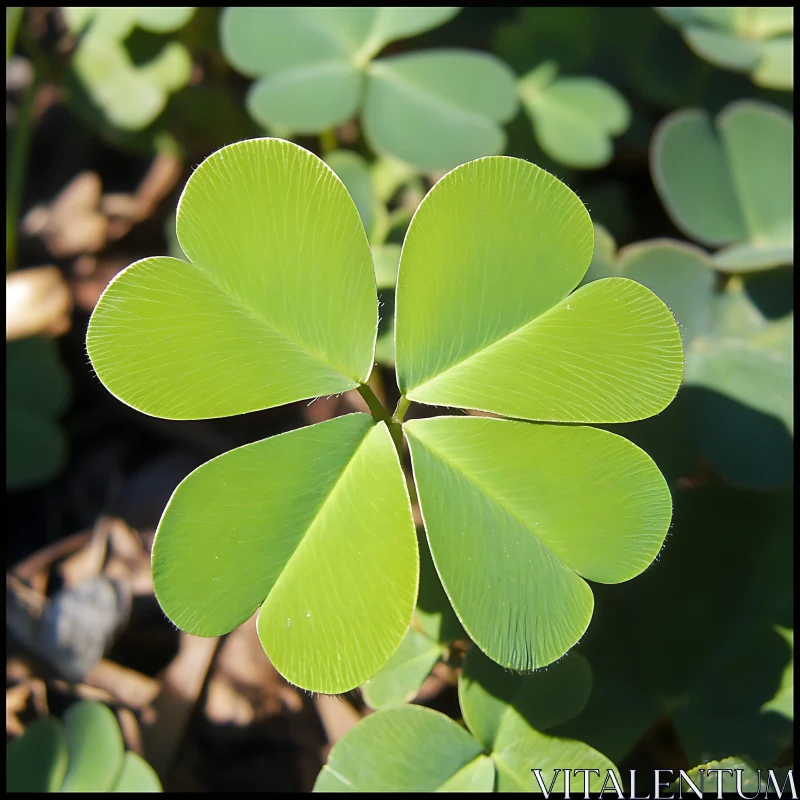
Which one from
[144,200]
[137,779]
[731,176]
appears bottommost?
[137,779]

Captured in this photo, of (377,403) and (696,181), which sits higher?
(377,403)

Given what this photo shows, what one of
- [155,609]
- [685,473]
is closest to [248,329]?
[685,473]

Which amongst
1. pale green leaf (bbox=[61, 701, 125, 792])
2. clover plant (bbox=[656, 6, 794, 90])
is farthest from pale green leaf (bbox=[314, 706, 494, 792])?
clover plant (bbox=[656, 6, 794, 90])

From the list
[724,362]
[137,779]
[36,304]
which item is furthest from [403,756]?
[36,304]

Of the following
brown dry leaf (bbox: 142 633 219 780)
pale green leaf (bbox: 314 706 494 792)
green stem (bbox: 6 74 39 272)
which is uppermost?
green stem (bbox: 6 74 39 272)

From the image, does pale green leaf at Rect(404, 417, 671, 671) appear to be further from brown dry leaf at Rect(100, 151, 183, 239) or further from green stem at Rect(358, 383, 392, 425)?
brown dry leaf at Rect(100, 151, 183, 239)

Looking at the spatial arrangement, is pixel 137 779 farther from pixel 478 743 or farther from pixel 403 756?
pixel 478 743

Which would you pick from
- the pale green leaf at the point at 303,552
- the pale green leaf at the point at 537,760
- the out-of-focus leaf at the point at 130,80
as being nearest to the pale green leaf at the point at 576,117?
the out-of-focus leaf at the point at 130,80
